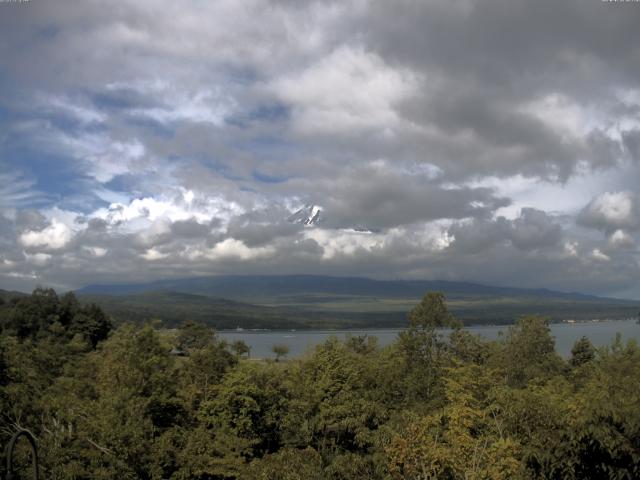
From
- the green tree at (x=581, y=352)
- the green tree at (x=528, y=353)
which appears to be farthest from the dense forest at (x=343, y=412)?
the green tree at (x=581, y=352)

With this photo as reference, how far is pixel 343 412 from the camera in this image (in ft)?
118

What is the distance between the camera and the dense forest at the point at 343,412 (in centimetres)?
2011

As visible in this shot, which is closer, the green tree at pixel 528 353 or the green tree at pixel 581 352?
the green tree at pixel 528 353

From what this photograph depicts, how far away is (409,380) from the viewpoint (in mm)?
42688

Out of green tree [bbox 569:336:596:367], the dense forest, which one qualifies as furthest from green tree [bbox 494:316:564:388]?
green tree [bbox 569:336:596:367]

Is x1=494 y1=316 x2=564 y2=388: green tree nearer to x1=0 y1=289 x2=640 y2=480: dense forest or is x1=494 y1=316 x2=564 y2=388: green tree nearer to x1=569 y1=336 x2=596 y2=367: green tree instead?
x1=0 y1=289 x2=640 y2=480: dense forest

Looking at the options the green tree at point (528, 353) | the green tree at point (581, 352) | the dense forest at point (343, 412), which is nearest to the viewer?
the dense forest at point (343, 412)

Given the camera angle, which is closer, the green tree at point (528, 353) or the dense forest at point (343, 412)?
the dense forest at point (343, 412)

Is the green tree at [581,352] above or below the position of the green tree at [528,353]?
below

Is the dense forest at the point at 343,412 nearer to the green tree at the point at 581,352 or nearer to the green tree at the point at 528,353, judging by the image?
the green tree at the point at 528,353

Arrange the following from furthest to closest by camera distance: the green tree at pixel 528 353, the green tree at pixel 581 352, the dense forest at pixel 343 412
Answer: the green tree at pixel 581 352, the green tree at pixel 528 353, the dense forest at pixel 343 412

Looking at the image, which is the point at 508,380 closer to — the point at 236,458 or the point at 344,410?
the point at 344,410

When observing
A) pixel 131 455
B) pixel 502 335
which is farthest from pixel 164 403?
pixel 502 335

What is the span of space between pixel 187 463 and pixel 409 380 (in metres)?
18.8
